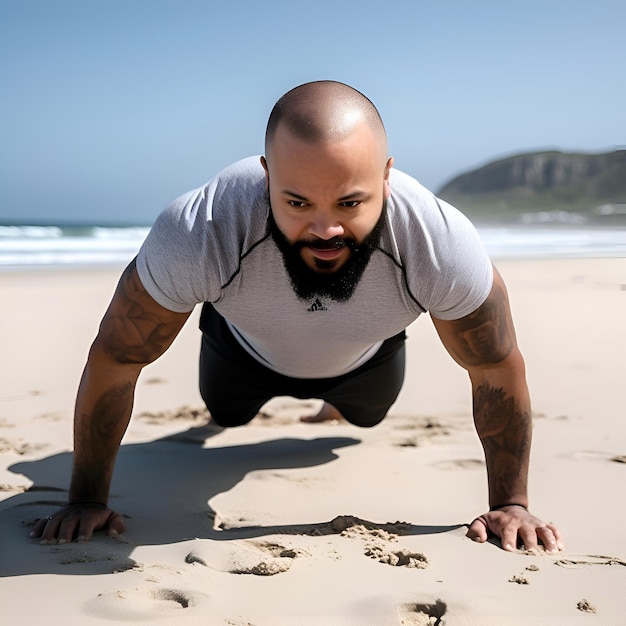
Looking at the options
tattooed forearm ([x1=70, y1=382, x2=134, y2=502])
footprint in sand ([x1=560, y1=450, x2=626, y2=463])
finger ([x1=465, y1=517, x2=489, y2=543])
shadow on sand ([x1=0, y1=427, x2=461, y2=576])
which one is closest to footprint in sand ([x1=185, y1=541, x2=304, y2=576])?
shadow on sand ([x1=0, y1=427, x2=461, y2=576])

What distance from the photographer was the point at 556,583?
218 centimetres

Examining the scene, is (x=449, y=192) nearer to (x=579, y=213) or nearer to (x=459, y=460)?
(x=579, y=213)

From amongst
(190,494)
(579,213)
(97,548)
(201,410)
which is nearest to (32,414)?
(201,410)

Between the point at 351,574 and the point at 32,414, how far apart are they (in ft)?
7.85

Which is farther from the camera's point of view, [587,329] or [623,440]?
[587,329]

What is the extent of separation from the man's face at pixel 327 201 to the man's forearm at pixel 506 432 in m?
0.63

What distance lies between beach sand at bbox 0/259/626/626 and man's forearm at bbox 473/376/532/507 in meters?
0.18

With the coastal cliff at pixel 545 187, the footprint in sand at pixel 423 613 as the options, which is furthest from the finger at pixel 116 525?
the coastal cliff at pixel 545 187

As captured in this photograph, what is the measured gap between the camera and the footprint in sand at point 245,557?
224cm

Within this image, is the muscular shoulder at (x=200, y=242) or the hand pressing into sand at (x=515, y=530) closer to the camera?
the muscular shoulder at (x=200, y=242)

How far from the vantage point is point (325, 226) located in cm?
220

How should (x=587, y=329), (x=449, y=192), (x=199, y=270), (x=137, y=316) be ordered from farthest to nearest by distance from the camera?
1. (x=449, y=192)
2. (x=587, y=329)
3. (x=137, y=316)
4. (x=199, y=270)

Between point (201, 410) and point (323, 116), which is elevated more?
point (323, 116)

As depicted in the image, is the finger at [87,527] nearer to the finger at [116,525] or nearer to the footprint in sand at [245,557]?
the finger at [116,525]
